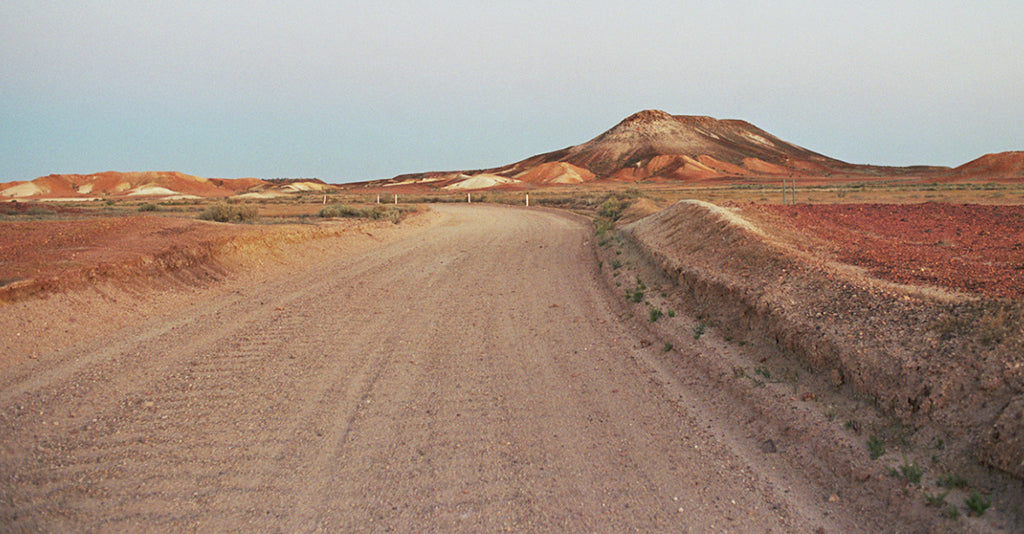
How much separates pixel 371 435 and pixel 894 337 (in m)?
5.04

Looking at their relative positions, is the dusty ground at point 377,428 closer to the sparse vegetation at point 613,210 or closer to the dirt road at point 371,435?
the dirt road at point 371,435

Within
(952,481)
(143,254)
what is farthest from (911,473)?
(143,254)

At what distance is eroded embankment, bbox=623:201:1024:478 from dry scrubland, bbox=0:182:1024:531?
2cm

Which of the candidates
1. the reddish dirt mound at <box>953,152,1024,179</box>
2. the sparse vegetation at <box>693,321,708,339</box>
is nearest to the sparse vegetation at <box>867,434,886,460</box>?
the sparse vegetation at <box>693,321,708,339</box>

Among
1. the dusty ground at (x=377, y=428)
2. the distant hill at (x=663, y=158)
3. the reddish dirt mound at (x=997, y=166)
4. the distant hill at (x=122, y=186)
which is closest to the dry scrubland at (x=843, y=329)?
the dusty ground at (x=377, y=428)

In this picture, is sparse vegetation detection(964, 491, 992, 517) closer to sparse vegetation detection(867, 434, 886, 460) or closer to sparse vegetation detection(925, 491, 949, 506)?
sparse vegetation detection(925, 491, 949, 506)

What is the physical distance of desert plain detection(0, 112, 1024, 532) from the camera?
4.34 metres

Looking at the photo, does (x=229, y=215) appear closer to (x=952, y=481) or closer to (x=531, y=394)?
(x=531, y=394)

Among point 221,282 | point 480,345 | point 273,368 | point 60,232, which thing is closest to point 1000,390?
point 480,345

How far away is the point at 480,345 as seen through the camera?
8.46 metres

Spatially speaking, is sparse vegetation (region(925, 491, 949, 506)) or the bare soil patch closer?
sparse vegetation (region(925, 491, 949, 506))

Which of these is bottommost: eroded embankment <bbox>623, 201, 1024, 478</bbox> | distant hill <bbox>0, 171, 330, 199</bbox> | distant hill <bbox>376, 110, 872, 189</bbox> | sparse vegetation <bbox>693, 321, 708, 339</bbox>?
sparse vegetation <bbox>693, 321, 708, 339</bbox>

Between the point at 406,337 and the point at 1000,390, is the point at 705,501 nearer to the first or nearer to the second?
the point at 1000,390

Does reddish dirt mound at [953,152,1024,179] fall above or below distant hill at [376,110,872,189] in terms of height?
below
